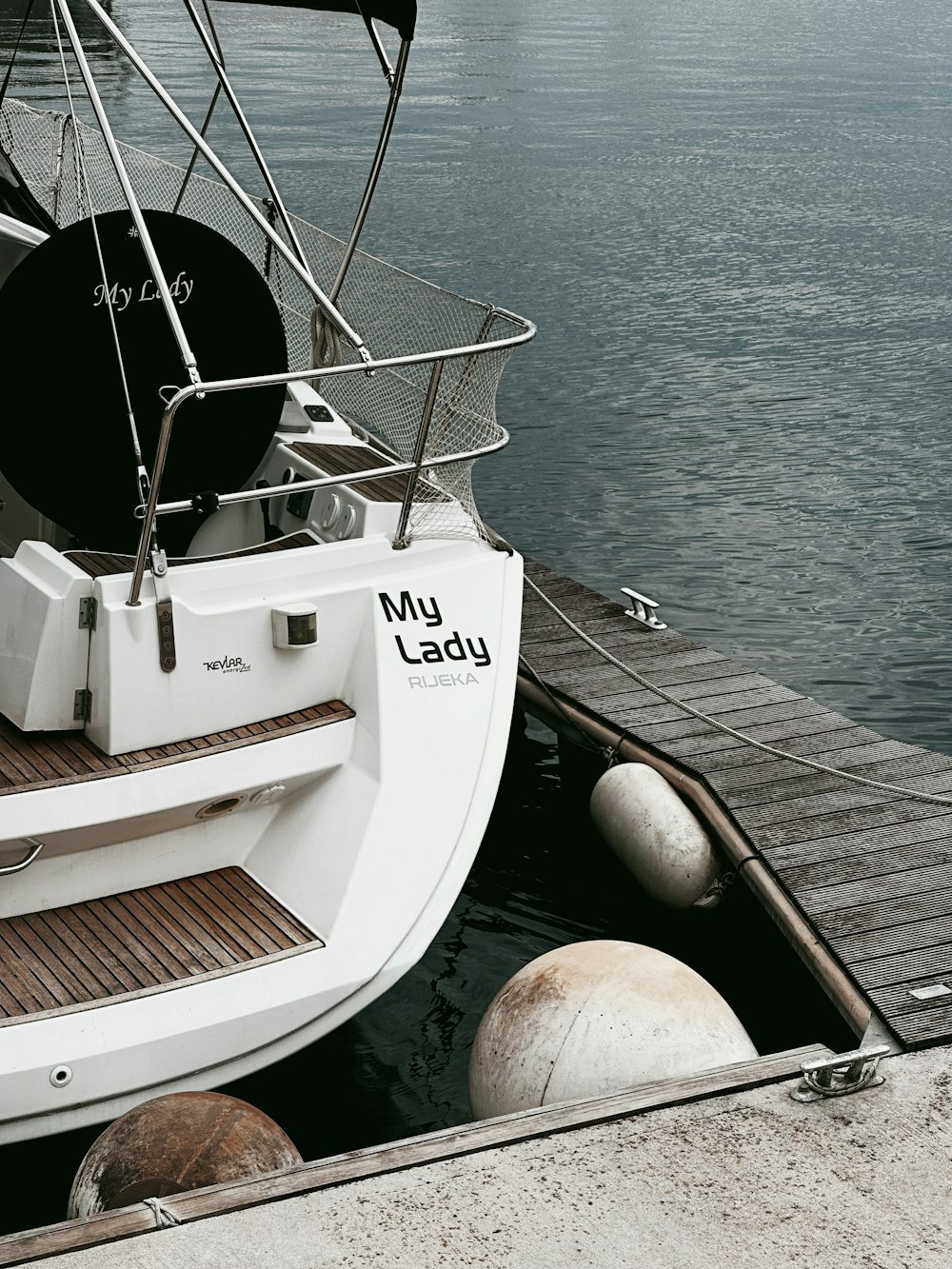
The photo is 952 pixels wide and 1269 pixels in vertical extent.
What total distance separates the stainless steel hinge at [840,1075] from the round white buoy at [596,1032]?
0.25 meters

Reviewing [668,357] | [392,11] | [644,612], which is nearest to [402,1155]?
[392,11]

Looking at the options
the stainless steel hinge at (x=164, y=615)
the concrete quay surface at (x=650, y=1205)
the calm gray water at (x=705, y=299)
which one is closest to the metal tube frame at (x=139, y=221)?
the stainless steel hinge at (x=164, y=615)

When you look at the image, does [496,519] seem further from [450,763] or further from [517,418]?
[450,763]

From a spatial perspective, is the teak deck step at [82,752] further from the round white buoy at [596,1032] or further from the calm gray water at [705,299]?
the calm gray water at [705,299]

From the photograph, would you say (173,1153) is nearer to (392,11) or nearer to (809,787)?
(809,787)

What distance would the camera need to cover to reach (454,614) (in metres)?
5.12

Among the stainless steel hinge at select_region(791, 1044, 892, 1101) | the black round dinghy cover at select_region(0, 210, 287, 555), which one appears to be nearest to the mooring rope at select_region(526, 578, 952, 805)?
the black round dinghy cover at select_region(0, 210, 287, 555)

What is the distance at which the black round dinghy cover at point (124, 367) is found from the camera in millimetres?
4965

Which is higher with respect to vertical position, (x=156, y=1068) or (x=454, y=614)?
(x=454, y=614)

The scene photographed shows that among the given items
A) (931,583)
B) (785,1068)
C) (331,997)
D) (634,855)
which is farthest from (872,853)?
(931,583)

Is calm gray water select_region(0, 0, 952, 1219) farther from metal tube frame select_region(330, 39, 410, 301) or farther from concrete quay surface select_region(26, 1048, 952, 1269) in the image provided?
metal tube frame select_region(330, 39, 410, 301)

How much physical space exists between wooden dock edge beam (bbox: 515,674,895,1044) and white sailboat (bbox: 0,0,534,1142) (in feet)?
3.76

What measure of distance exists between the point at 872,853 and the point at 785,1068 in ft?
4.95

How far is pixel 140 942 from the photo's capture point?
4.40 m
